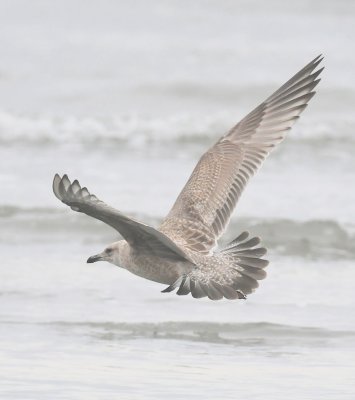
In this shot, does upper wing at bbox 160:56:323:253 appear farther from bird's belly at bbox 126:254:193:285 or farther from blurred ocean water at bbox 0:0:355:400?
blurred ocean water at bbox 0:0:355:400

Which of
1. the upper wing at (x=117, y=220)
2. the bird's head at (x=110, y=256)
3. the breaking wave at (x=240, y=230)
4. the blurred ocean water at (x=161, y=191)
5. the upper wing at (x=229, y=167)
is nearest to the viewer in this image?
the upper wing at (x=117, y=220)

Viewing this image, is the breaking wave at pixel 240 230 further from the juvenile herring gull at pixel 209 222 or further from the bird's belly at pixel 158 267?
the bird's belly at pixel 158 267

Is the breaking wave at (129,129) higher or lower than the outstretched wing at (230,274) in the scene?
higher

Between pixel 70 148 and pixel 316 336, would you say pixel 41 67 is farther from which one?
pixel 316 336

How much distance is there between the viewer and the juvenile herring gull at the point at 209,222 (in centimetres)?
621

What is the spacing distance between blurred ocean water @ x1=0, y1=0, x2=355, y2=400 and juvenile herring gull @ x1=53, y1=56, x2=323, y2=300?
1.50 ft

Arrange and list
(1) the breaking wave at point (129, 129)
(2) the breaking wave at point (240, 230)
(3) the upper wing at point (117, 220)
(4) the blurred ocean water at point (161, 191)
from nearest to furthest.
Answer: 1. (3) the upper wing at point (117, 220)
2. (4) the blurred ocean water at point (161, 191)
3. (2) the breaking wave at point (240, 230)
4. (1) the breaking wave at point (129, 129)

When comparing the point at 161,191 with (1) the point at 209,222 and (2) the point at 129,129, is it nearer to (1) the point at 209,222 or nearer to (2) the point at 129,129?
(2) the point at 129,129

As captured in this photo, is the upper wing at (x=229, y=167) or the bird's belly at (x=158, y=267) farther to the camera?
the upper wing at (x=229, y=167)

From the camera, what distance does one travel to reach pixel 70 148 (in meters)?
13.5

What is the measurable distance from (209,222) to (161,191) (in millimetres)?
4181

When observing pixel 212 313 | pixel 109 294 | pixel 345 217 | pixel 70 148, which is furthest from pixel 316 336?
pixel 70 148

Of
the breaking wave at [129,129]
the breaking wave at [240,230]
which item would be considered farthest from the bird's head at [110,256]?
the breaking wave at [129,129]

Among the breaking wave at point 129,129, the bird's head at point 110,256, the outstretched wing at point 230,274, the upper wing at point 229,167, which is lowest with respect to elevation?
the outstretched wing at point 230,274
